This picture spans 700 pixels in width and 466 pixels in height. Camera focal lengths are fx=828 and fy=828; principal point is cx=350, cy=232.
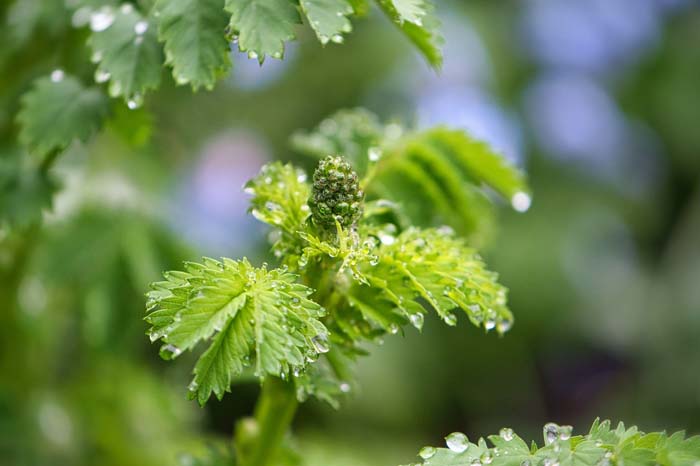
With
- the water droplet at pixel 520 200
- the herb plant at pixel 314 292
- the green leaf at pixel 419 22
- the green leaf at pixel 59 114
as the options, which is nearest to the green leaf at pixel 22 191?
the green leaf at pixel 59 114

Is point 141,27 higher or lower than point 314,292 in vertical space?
higher

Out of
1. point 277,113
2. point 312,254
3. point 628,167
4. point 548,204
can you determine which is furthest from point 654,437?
point 628,167

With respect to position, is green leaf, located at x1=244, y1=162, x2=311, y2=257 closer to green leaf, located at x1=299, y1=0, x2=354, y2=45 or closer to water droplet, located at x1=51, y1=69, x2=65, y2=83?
green leaf, located at x1=299, y1=0, x2=354, y2=45

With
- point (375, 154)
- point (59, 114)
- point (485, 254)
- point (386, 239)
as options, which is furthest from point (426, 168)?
point (485, 254)

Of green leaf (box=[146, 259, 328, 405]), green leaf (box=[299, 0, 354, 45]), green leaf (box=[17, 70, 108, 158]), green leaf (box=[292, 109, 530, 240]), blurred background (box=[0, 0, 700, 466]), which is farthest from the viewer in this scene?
blurred background (box=[0, 0, 700, 466])

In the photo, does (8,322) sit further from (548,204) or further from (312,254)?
(548,204)

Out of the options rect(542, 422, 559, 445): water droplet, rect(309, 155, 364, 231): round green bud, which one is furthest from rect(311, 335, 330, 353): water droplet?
rect(542, 422, 559, 445): water droplet

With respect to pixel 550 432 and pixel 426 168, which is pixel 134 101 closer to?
pixel 426 168
